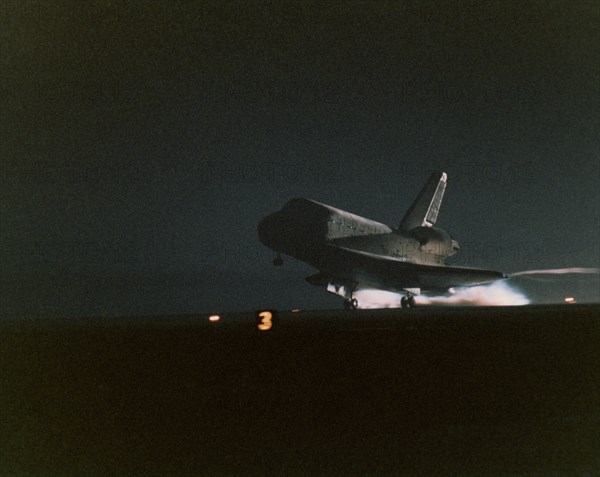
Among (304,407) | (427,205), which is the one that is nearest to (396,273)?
(427,205)

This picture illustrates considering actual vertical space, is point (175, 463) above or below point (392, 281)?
below

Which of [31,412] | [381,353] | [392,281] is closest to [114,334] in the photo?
[381,353]

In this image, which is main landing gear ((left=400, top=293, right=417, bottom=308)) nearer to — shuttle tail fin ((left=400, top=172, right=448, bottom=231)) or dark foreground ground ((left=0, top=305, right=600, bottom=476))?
shuttle tail fin ((left=400, top=172, right=448, bottom=231))

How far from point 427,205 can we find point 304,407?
57.1m

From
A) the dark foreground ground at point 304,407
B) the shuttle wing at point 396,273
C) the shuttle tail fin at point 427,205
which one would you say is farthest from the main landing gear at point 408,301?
the dark foreground ground at point 304,407

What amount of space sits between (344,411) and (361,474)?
138 inches

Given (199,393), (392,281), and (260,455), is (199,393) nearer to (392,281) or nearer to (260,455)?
(260,455)

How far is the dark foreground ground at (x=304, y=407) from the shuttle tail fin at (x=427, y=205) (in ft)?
144

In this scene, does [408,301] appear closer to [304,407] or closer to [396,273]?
[396,273]

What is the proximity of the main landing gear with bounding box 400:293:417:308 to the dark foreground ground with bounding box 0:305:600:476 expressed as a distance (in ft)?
99.3

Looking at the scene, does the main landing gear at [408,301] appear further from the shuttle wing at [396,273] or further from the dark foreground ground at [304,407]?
the dark foreground ground at [304,407]

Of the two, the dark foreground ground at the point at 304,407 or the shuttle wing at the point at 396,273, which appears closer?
the dark foreground ground at the point at 304,407

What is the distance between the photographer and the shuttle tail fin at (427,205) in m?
63.3

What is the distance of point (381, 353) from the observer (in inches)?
674
